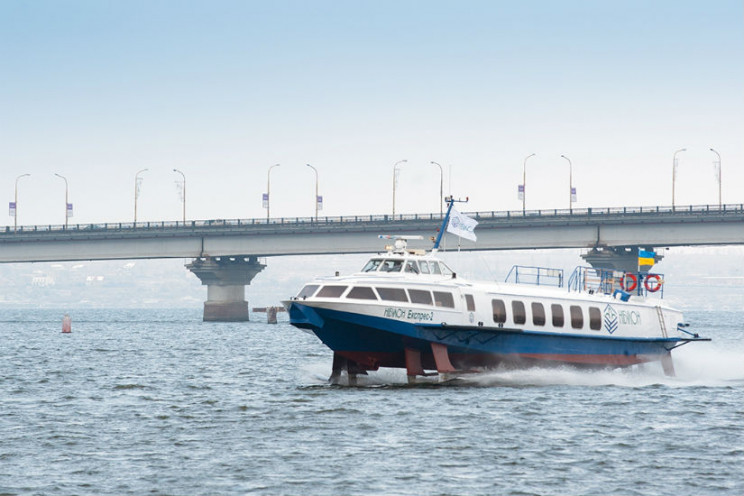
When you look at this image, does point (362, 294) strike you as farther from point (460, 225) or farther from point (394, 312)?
point (460, 225)

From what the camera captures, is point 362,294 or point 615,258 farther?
point 615,258

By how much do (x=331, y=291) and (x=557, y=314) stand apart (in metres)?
9.22

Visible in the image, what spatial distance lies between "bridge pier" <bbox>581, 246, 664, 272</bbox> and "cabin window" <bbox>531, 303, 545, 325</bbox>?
70.8 metres

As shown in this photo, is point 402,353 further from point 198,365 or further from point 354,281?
point 198,365

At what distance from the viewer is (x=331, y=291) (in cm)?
3988

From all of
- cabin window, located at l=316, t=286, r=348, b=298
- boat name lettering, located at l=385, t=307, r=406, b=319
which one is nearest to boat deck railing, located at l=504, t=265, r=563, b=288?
boat name lettering, located at l=385, t=307, r=406, b=319

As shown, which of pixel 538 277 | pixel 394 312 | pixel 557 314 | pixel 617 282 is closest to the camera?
pixel 394 312

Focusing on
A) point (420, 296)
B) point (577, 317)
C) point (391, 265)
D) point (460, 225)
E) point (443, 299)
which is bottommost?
point (577, 317)

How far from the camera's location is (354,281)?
39719 mm

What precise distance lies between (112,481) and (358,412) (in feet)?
37.8

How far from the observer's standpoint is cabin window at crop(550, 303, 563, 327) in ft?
141

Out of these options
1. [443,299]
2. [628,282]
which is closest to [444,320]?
[443,299]

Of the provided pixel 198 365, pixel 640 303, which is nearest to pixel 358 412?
pixel 640 303

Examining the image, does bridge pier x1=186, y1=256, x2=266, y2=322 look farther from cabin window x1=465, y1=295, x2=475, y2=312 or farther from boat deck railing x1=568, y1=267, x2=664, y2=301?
cabin window x1=465, y1=295, x2=475, y2=312
